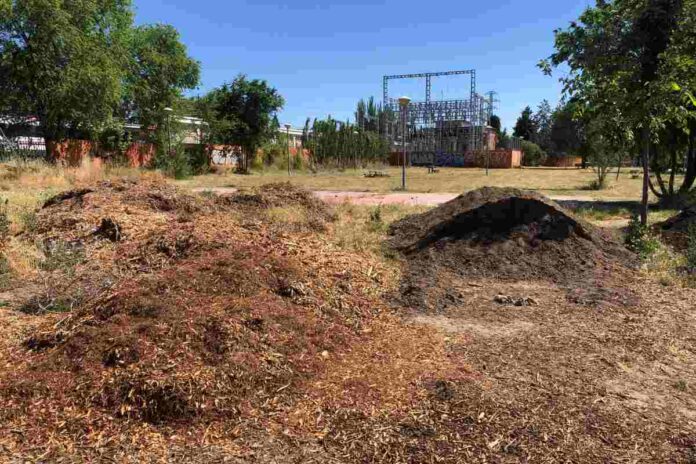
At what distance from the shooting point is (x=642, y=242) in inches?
308

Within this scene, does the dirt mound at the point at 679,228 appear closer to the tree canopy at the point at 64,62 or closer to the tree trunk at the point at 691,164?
the tree trunk at the point at 691,164

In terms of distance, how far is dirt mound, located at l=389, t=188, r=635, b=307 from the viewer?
6.35 m

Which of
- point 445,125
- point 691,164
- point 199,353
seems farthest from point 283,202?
point 445,125

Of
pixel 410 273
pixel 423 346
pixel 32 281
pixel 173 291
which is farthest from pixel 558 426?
pixel 32 281

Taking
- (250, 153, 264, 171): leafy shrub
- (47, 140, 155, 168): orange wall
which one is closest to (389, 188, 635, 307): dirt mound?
(47, 140, 155, 168): orange wall

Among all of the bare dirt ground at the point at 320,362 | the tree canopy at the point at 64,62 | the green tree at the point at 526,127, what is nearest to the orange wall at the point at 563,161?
the green tree at the point at 526,127

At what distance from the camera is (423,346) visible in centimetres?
407

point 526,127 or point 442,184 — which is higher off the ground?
point 526,127

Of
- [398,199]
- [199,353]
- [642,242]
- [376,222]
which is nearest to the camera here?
[199,353]

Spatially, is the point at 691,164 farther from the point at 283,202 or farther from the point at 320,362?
the point at 320,362

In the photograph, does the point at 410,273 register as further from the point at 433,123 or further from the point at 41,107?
the point at 433,123

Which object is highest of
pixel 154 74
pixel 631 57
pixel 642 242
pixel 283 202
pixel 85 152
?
pixel 154 74

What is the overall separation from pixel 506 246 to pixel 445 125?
61829 millimetres

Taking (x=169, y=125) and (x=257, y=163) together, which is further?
(x=257, y=163)
